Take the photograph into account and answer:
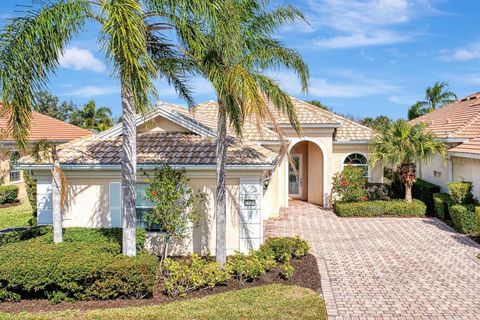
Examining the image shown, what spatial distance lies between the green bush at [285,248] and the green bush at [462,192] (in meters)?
8.14

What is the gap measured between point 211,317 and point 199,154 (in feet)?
18.3

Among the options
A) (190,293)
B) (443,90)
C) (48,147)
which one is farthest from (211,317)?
(443,90)

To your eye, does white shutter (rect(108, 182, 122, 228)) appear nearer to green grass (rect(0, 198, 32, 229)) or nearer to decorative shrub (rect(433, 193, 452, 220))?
green grass (rect(0, 198, 32, 229))

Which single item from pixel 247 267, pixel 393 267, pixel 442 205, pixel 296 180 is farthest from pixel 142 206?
pixel 296 180

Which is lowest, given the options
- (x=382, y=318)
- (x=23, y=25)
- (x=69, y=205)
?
(x=382, y=318)

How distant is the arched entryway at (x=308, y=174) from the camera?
75.1 feet

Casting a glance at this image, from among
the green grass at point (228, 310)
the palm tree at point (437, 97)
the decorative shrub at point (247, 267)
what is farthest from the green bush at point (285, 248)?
the palm tree at point (437, 97)

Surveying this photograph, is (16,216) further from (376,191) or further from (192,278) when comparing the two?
(376,191)

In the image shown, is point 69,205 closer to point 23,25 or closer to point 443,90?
point 23,25

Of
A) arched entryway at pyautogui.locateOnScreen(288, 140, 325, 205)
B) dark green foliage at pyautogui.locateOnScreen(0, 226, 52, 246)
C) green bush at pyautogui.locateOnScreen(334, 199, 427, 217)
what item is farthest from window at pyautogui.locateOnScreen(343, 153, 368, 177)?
dark green foliage at pyautogui.locateOnScreen(0, 226, 52, 246)

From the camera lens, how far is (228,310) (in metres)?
8.19

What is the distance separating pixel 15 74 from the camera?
9.02 meters

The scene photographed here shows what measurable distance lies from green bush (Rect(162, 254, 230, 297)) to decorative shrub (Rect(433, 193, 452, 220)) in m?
12.1

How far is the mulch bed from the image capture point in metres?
8.63
